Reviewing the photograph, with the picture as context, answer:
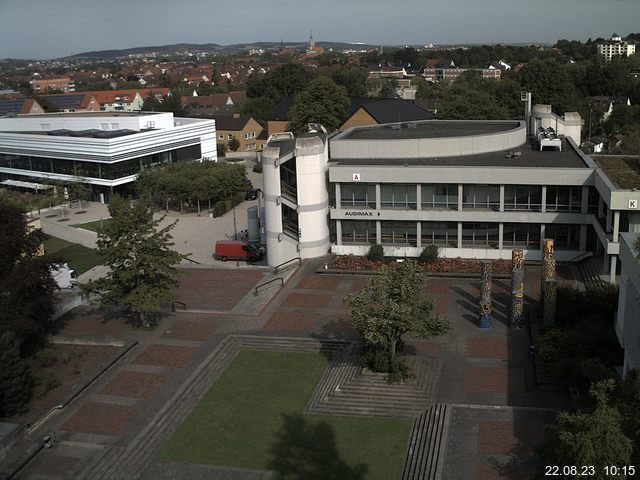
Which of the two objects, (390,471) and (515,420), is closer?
(390,471)

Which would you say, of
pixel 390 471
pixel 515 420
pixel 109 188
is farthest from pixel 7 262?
pixel 109 188

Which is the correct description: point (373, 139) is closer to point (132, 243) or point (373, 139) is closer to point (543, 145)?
point (543, 145)

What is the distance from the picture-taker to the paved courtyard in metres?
20.8

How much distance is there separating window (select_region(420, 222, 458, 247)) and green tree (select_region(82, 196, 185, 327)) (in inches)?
600

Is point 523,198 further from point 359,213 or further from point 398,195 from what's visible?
point 359,213

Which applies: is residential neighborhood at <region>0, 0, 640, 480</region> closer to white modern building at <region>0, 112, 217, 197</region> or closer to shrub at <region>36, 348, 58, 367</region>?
shrub at <region>36, 348, 58, 367</region>

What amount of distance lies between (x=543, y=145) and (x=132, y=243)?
1061 inches

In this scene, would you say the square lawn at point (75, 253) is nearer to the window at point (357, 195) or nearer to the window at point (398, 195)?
the window at point (357, 195)

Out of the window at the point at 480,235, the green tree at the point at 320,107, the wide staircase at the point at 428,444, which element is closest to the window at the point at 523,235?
the window at the point at 480,235

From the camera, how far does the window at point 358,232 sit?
40.5 meters

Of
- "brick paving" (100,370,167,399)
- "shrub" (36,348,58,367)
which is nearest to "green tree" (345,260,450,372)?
"brick paving" (100,370,167,399)

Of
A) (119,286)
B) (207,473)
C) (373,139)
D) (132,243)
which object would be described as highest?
(373,139)

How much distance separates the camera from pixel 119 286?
100 ft

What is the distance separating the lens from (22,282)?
27594mm
